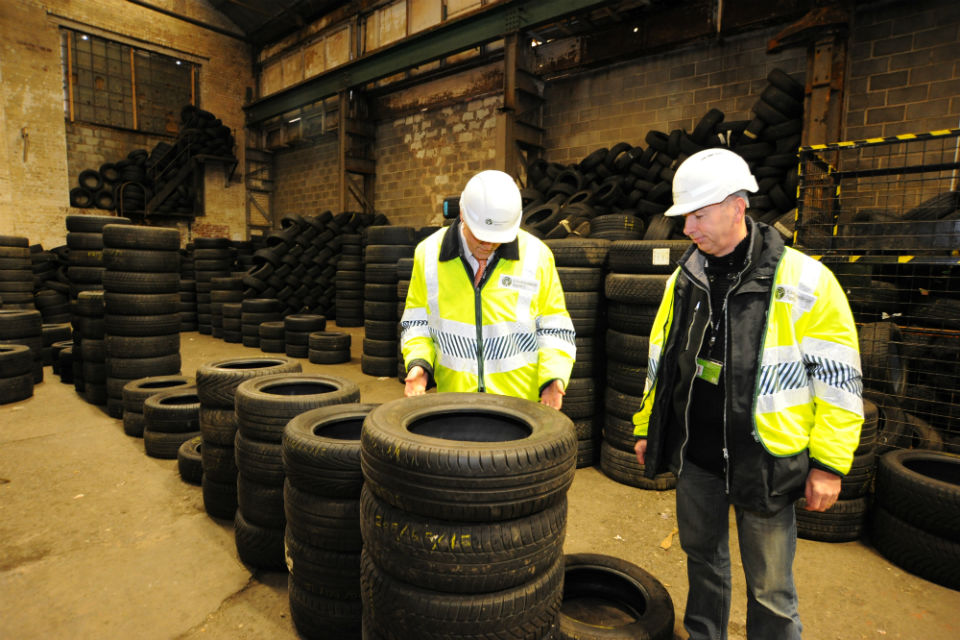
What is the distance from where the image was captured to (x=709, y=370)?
1949mm

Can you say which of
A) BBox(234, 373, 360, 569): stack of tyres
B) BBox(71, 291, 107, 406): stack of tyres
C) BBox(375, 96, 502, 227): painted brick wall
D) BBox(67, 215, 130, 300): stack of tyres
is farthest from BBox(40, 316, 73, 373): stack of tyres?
BBox(234, 373, 360, 569): stack of tyres

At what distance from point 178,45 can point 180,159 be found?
3.46 meters

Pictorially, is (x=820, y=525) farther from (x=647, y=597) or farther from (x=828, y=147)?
(x=828, y=147)

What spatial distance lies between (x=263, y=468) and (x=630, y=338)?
2748 mm

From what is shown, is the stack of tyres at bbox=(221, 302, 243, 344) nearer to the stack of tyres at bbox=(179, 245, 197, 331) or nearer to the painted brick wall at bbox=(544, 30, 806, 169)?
the stack of tyres at bbox=(179, 245, 197, 331)

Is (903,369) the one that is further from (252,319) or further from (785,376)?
(252,319)

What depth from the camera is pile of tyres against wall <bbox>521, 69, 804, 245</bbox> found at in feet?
21.2

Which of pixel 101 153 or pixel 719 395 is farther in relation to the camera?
pixel 101 153

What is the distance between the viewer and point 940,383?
4.21 meters

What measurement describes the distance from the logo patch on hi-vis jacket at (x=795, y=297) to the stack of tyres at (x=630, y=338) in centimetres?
209

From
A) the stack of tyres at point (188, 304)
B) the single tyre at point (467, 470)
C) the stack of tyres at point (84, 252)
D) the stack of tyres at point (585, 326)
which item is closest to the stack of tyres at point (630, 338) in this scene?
the stack of tyres at point (585, 326)

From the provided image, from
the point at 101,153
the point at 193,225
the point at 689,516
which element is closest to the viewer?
the point at 689,516

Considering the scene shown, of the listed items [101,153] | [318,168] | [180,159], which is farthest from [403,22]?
[101,153]

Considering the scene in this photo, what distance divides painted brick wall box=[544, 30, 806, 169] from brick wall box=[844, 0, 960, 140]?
0.73 m
